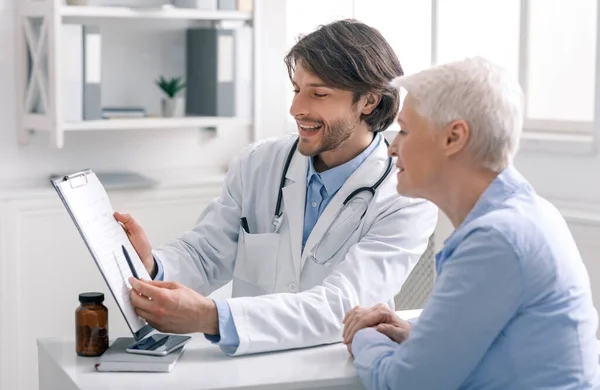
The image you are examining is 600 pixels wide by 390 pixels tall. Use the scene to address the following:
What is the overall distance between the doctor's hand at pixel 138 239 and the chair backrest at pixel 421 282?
4.91ft

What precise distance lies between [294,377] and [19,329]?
200 cm

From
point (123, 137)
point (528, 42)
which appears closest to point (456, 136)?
point (528, 42)

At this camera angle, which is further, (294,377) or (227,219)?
(227,219)

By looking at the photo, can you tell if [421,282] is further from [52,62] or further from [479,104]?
[479,104]

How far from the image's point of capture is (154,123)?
362 centimetres

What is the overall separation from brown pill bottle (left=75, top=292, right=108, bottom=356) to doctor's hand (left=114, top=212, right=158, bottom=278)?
0.31m

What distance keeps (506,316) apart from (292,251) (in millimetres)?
848

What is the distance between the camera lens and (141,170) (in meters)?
3.83

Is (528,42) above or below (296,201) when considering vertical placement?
above

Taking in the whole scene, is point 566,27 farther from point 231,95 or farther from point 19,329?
point 19,329

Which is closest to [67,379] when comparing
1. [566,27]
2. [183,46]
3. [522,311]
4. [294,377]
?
[294,377]

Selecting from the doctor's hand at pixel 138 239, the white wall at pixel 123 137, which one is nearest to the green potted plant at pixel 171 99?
the white wall at pixel 123 137

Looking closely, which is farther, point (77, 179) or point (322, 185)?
point (322, 185)

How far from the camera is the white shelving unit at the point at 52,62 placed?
3.33m
